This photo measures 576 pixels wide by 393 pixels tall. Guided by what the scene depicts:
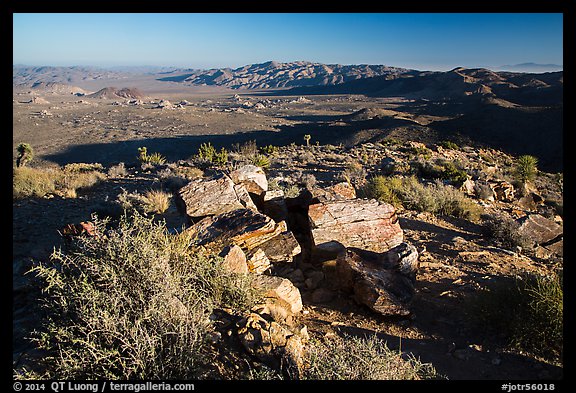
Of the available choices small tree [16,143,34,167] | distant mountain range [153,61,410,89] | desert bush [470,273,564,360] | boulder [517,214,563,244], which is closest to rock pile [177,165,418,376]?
desert bush [470,273,564,360]

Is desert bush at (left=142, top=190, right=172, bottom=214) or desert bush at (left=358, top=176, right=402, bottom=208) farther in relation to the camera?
desert bush at (left=358, top=176, right=402, bottom=208)

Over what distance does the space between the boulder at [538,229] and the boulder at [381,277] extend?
352 cm

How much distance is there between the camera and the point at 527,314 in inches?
151

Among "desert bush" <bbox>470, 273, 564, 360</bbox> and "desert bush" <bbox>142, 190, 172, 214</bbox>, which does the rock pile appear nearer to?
"desert bush" <bbox>470, 273, 564, 360</bbox>

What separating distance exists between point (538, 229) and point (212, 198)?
6.82m

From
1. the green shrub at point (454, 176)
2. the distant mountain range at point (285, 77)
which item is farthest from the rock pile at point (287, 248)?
the distant mountain range at point (285, 77)

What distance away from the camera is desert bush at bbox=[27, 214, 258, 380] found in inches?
103

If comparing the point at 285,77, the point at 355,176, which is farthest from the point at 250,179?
the point at 285,77

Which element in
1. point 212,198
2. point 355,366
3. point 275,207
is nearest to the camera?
point 355,366

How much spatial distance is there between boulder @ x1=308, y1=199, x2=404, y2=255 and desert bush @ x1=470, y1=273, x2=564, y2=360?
5.61ft

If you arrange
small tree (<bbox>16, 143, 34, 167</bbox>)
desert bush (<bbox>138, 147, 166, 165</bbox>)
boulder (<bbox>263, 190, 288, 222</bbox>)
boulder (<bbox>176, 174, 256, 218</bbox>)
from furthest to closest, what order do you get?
small tree (<bbox>16, 143, 34, 167</bbox>) < desert bush (<bbox>138, 147, 166, 165</bbox>) < boulder (<bbox>263, 190, 288, 222</bbox>) < boulder (<bbox>176, 174, 256, 218</bbox>)

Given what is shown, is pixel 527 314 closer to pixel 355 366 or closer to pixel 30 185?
pixel 355 366

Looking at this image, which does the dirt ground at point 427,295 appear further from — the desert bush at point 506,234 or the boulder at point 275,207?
the boulder at point 275,207

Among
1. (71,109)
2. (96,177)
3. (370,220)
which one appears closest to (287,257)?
(370,220)
